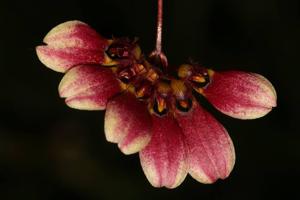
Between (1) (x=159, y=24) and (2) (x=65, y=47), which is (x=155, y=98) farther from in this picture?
(2) (x=65, y=47)

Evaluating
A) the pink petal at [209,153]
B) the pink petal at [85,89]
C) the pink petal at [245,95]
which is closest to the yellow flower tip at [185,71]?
the pink petal at [245,95]

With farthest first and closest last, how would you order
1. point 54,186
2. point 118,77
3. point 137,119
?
point 54,186, point 118,77, point 137,119

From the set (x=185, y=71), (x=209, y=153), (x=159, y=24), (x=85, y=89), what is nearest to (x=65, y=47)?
(x=85, y=89)

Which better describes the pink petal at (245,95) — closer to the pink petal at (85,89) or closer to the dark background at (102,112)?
the pink petal at (85,89)

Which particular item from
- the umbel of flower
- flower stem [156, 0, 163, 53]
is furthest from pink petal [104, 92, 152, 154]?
flower stem [156, 0, 163, 53]

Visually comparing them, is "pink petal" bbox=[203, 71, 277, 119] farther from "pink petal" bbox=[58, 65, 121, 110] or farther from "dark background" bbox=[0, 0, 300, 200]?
"dark background" bbox=[0, 0, 300, 200]

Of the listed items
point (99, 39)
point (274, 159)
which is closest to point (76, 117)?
point (274, 159)

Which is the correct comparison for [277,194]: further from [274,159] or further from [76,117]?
[76,117]
